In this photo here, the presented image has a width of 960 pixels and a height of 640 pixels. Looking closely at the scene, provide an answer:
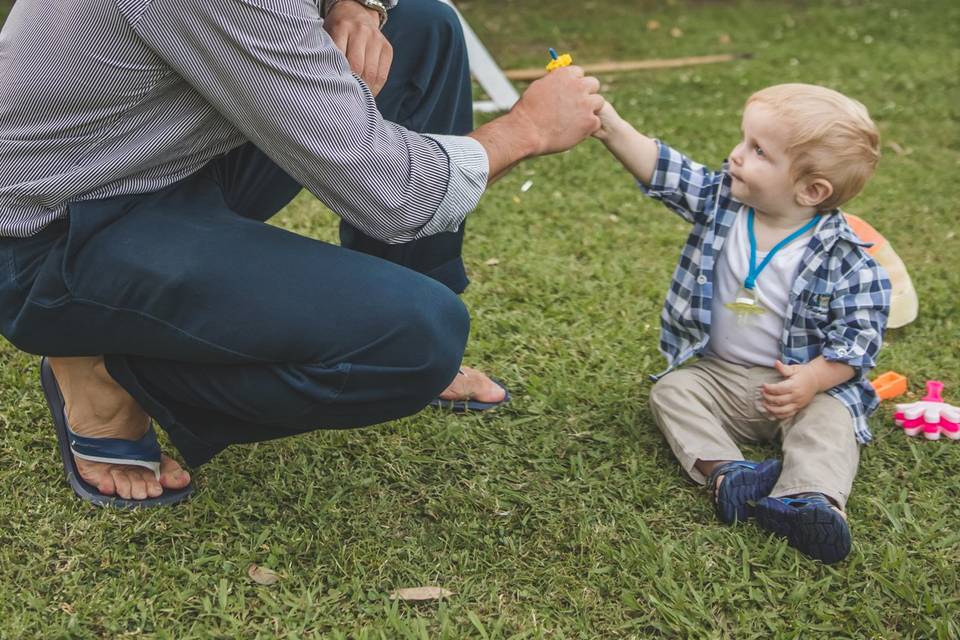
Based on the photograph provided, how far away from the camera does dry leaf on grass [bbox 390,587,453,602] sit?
2137 mm

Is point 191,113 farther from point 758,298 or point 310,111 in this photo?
point 758,298

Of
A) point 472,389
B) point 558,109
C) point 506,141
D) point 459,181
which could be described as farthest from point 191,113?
point 472,389

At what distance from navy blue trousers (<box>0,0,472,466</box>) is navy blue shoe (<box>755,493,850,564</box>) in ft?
2.63

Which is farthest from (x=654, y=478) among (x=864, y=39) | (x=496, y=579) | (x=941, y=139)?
(x=864, y=39)

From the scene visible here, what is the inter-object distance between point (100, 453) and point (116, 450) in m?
0.03

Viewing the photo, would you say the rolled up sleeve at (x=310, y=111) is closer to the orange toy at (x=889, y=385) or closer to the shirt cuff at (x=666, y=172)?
the shirt cuff at (x=666, y=172)

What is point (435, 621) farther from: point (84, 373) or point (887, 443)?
point (887, 443)

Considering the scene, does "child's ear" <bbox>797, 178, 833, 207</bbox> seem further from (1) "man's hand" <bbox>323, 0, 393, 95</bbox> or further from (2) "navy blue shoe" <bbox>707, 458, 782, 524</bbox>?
(1) "man's hand" <bbox>323, 0, 393, 95</bbox>

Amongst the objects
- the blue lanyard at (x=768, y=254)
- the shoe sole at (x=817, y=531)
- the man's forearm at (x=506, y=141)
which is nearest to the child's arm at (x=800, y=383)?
the blue lanyard at (x=768, y=254)

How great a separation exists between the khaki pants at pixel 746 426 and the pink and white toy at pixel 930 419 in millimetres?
305

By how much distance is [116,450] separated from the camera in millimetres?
2340

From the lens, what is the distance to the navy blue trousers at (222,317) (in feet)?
6.53

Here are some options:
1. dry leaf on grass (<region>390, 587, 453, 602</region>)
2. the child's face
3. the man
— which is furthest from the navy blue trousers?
the child's face

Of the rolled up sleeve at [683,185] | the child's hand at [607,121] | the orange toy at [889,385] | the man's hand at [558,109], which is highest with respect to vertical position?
the man's hand at [558,109]
